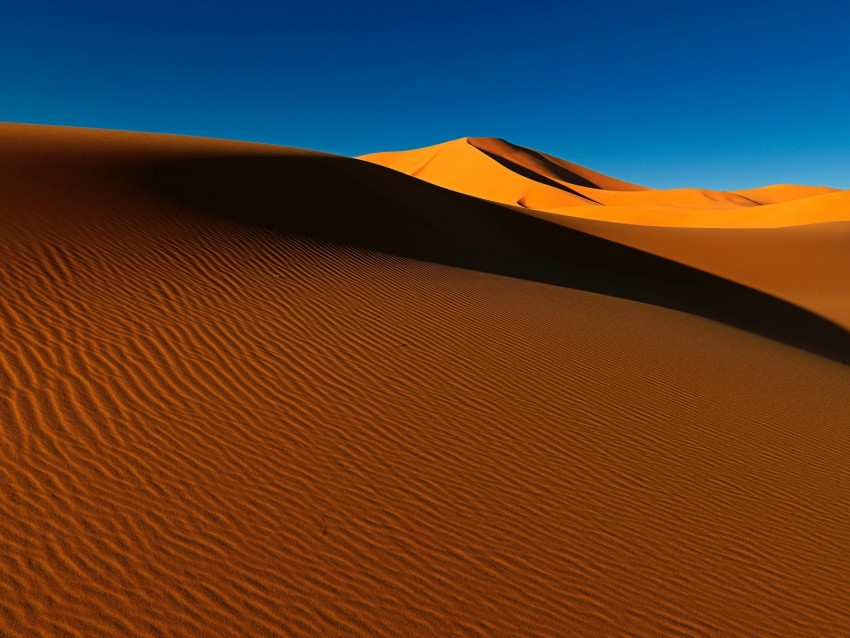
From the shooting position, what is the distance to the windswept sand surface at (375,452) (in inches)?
141

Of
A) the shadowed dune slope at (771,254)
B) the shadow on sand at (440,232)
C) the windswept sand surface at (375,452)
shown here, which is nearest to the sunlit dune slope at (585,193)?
the shadowed dune slope at (771,254)

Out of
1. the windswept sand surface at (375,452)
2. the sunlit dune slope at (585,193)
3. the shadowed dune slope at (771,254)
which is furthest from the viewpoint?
the sunlit dune slope at (585,193)

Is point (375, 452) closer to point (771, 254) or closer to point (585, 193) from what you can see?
point (771, 254)

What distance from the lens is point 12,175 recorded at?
1298 centimetres

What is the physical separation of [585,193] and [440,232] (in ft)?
223

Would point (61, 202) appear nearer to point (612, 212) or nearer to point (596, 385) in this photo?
point (596, 385)

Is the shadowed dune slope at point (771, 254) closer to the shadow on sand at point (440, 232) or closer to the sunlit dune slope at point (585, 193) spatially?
the shadow on sand at point (440, 232)

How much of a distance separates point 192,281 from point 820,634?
8501 mm

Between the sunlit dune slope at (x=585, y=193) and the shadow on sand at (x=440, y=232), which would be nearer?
the shadow on sand at (x=440, y=232)

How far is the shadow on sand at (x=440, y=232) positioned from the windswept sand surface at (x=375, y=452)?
2.31 meters

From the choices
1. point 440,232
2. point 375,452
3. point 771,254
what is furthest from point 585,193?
point 375,452

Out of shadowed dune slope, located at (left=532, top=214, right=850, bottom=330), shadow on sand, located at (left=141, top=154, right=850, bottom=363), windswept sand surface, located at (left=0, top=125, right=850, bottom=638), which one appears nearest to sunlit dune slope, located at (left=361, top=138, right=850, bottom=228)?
shadowed dune slope, located at (left=532, top=214, right=850, bottom=330)

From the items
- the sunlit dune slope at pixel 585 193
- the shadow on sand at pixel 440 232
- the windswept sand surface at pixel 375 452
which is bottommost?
the windswept sand surface at pixel 375 452

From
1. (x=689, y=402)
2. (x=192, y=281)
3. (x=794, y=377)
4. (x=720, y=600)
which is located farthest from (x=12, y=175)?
(x=794, y=377)
